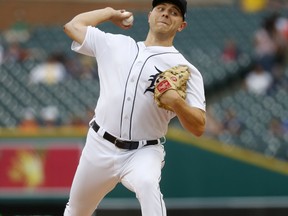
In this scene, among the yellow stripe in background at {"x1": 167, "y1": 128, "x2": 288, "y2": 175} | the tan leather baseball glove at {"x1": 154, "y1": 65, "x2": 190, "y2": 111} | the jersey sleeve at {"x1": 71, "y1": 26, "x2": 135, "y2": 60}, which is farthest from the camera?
the yellow stripe in background at {"x1": 167, "y1": 128, "x2": 288, "y2": 175}

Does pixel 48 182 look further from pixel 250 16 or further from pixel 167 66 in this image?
pixel 250 16

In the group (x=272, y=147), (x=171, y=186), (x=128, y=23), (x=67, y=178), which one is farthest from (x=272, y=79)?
(x=128, y=23)

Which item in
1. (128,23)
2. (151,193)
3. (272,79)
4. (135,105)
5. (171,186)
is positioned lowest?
(171,186)

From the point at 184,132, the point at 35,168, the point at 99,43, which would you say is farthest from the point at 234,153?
the point at 99,43

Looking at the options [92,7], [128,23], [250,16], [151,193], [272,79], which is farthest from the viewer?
[92,7]

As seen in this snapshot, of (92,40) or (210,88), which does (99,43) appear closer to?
(92,40)

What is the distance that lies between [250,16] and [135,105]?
33.8 ft

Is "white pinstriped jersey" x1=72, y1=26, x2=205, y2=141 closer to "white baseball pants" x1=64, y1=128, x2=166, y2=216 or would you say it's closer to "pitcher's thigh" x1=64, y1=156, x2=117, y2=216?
"white baseball pants" x1=64, y1=128, x2=166, y2=216

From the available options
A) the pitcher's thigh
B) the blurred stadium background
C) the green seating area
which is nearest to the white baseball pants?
the pitcher's thigh

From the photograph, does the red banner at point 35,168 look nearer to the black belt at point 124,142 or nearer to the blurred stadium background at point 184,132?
the blurred stadium background at point 184,132

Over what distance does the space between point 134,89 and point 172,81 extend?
0.35 m

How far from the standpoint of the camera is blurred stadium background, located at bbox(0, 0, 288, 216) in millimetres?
9102

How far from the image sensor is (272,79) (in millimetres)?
11578

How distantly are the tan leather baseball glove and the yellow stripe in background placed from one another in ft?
14.9
